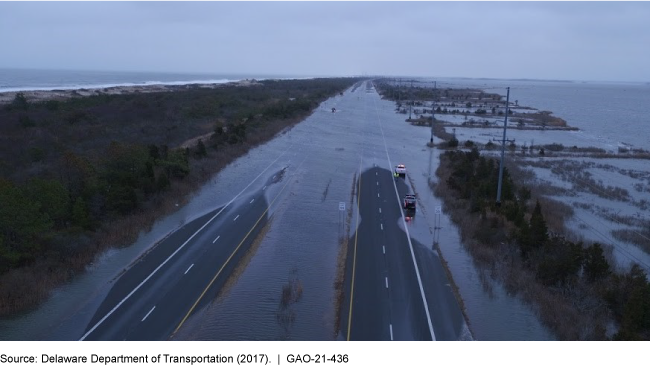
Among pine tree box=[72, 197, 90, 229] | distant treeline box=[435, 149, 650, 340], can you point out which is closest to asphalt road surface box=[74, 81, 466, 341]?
distant treeline box=[435, 149, 650, 340]

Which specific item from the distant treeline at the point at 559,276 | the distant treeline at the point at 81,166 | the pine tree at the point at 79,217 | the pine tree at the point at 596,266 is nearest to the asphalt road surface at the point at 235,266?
the distant treeline at the point at 559,276

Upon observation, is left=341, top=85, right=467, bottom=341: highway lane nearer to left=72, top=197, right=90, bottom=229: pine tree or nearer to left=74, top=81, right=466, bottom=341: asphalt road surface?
left=74, top=81, right=466, bottom=341: asphalt road surface

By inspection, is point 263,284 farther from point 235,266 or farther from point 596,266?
point 596,266

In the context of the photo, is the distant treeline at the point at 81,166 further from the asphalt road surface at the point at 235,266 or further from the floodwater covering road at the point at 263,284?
the asphalt road surface at the point at 235,266

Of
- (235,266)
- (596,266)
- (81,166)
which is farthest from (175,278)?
(596,266)
